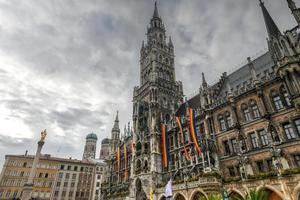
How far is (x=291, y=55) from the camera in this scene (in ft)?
70.4

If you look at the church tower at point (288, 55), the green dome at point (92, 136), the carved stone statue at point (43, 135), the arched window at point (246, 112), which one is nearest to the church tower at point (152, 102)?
the arched window at point (246, 112)

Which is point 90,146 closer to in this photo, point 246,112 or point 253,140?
point 246,112

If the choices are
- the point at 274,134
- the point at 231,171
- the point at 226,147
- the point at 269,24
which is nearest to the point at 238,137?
the point at 226,147

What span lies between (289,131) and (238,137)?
571 cm

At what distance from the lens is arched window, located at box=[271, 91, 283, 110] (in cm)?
2264

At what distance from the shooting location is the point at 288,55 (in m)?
21.6

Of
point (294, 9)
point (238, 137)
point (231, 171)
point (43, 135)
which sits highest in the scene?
point (294, 9)

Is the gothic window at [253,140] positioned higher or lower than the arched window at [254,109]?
lower

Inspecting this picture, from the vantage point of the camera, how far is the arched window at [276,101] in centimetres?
2264

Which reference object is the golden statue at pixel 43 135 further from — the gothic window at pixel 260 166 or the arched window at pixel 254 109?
the arched window at pixel 254 109

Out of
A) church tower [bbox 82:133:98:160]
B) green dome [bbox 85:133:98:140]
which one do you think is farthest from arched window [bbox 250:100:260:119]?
green dome [bbox 85:133:98:140]

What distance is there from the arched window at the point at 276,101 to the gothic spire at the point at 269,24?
7.68 meters

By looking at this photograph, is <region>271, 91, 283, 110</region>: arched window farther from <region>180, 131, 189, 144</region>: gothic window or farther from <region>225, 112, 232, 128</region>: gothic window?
<region>180, 131, 189, 144</region>: gothic window

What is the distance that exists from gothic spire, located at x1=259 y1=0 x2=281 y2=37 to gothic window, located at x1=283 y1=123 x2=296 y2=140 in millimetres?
11585
